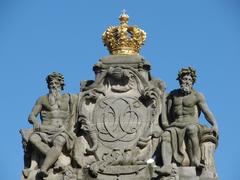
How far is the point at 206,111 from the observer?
3325 cm

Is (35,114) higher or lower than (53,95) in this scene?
lower

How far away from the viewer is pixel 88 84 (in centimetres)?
3434

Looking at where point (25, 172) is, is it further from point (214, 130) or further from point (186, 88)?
point (214, 130)

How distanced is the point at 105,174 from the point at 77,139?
1.59m

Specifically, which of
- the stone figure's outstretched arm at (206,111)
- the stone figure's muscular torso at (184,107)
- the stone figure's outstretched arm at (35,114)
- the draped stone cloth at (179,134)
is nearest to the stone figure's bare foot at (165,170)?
the draped stone cloth at (179,134)

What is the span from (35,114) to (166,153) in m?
4.33

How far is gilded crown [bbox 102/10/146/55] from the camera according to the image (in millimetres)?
34969

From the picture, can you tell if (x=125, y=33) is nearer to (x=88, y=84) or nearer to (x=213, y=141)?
(x=88, y=84)

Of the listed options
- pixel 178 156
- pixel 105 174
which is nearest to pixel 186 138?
pixel 178 156

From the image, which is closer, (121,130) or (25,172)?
(25,172)

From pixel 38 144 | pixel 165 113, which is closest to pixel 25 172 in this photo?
pixel 38 144

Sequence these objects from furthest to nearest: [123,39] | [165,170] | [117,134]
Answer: [123,39] < [117,134] < [165,170]

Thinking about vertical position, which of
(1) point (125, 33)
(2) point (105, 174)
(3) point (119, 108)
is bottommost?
(2) point (105, 174)

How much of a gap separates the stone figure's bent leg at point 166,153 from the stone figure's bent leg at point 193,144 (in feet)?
1.88
